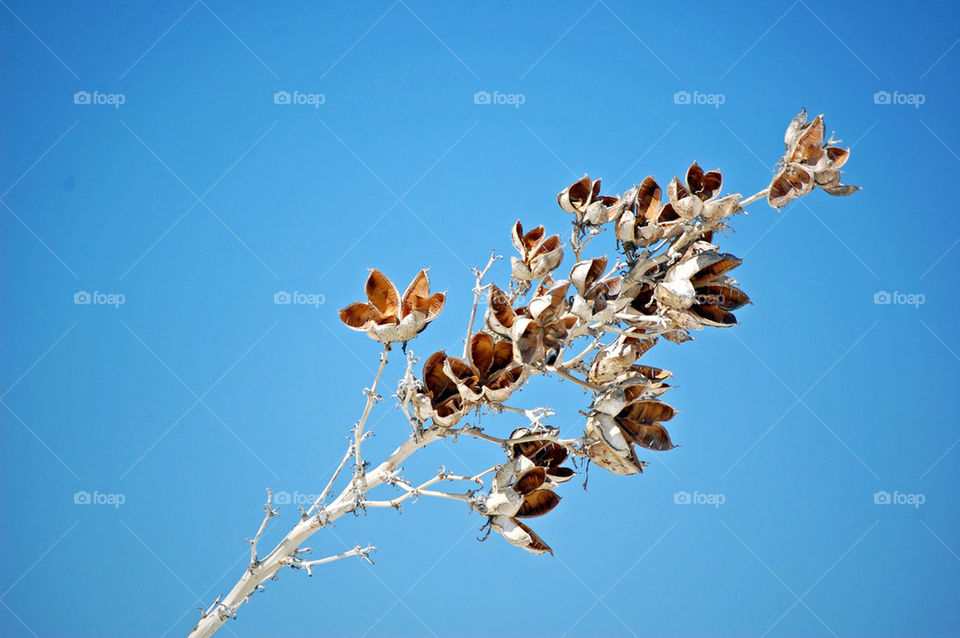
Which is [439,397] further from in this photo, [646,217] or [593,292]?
[646,217]

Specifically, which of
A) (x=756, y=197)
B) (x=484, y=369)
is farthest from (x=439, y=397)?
(x=756, y=197)

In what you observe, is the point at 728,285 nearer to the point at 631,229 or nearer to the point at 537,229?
the point at 631,229

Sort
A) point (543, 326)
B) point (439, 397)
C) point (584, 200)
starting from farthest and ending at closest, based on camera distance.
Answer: point (584, 200) < point (439, 397) < point (543, 326)

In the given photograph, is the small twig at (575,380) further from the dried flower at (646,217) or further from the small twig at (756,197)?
the small twig at (756,197)

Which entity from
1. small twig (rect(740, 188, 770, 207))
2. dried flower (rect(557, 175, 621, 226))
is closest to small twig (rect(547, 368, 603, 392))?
dried flower (rect(557, 175, 621, 226))

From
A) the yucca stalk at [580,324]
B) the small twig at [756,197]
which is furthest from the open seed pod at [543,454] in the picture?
the small twig at [756,197]

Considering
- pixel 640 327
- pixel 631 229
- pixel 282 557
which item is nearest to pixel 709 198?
pixel 631 229

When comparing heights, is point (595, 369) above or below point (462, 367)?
above
